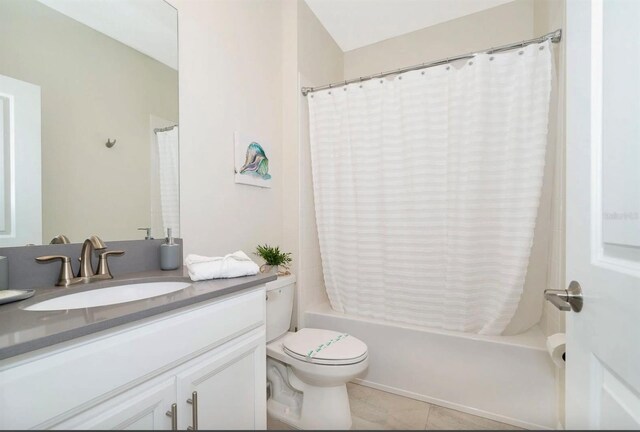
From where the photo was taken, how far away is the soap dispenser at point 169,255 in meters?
1.25

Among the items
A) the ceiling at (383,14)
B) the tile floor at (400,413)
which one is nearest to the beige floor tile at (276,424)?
the tile floor at (400,413)

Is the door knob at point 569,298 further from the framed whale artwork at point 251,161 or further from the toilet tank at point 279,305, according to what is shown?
the framed whale artwork at point 251,161

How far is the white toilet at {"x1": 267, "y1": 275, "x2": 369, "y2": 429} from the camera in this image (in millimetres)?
1376

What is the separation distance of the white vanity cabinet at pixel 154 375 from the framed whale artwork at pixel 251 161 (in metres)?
0.84

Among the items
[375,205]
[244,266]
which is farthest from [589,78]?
[375,205]

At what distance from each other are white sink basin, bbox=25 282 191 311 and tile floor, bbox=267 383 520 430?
0.87 metres

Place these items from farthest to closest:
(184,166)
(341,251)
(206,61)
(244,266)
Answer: (341,251) < (206,61) < (184,166) < (244,266)

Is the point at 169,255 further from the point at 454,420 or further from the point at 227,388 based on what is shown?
the point at 454,420

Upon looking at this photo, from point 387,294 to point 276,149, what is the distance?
4.06 feet

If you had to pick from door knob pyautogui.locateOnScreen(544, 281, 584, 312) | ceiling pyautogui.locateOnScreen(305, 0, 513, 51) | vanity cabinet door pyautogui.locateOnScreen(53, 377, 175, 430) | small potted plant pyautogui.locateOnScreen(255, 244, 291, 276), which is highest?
ceiling pyautogui.locateOnScreen(305, 0, 513, 51)

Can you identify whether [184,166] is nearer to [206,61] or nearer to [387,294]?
[206,61]

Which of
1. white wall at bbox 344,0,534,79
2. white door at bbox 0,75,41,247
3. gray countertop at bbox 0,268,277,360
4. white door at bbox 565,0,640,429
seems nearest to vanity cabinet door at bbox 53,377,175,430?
gray countertop at bbox 0,268,277,360

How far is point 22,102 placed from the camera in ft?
3.08

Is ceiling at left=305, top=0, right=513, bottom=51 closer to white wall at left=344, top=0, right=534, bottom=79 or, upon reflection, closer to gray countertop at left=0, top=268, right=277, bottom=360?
white wall at left=344, top=0, right=534, bottom=79
